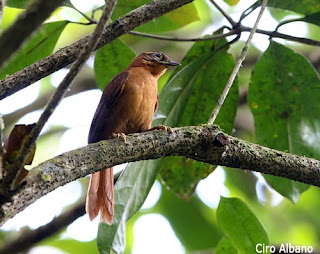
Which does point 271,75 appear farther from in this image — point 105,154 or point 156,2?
point 105,154

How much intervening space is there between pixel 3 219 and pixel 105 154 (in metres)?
0.64

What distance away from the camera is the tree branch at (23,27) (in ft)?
4.43

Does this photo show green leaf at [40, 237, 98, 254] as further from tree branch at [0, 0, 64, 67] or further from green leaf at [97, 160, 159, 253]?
tree branch at [0, 0, 64, 67]

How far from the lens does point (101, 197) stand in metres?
3.82

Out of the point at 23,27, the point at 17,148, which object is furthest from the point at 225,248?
the point at 23,27

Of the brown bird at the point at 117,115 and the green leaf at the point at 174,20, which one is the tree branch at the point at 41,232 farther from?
the green leaf at the point at 174,20

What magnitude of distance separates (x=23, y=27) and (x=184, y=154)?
138cm

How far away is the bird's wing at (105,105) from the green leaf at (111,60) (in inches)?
9.6

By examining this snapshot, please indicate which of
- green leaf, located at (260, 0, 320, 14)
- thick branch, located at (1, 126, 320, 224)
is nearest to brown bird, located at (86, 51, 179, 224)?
green leaf, located at (260, 0, 320, 14)

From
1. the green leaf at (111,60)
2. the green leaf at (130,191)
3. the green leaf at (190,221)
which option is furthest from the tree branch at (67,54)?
the green leaf at (190,221)

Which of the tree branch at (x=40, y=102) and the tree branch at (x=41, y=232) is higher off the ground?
the tree branch at (x=40, y=102)

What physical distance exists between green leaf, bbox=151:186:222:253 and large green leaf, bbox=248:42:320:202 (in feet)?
5.60

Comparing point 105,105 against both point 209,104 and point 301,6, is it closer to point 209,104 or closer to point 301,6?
point 209,104

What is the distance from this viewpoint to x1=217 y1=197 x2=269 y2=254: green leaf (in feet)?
10.5
